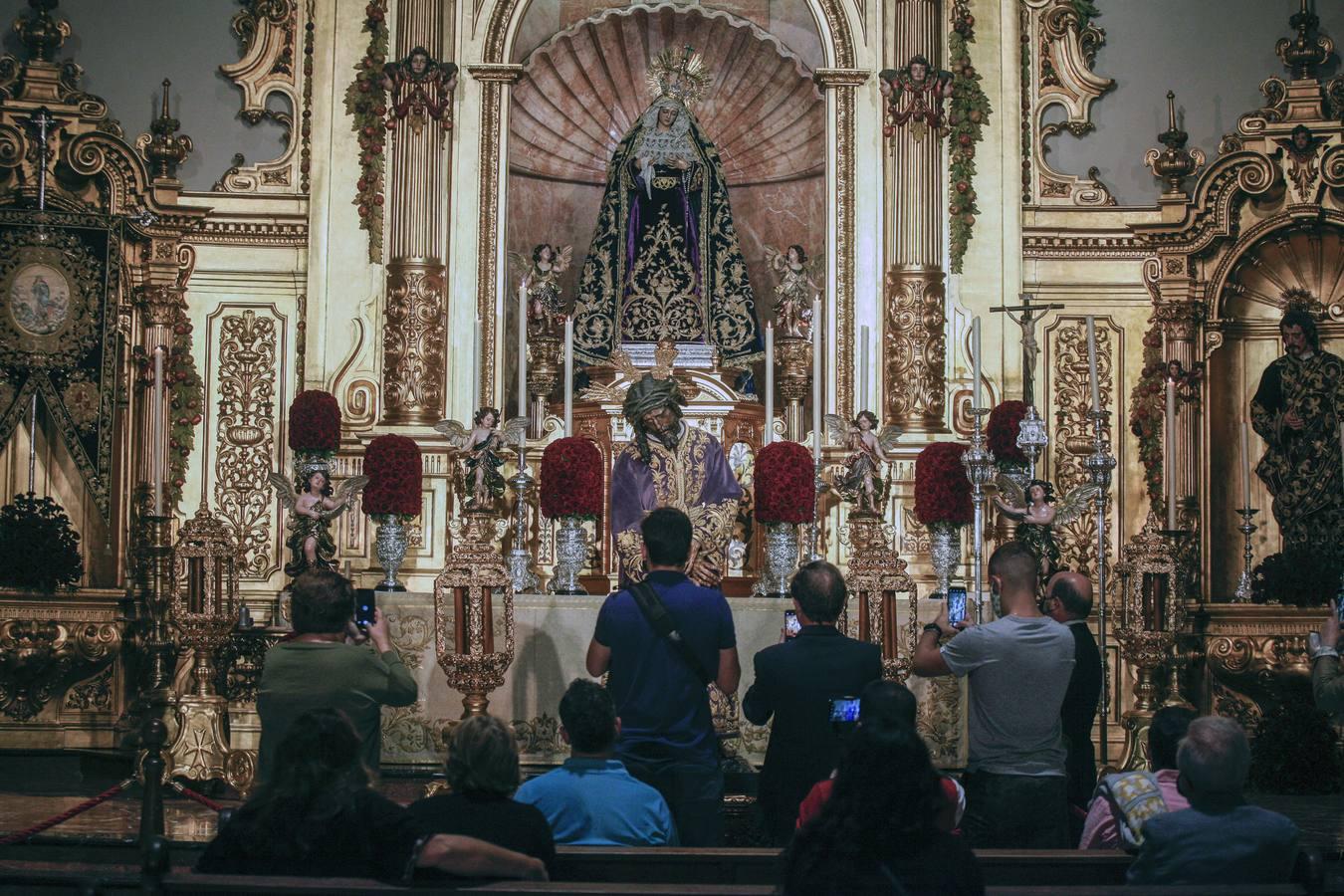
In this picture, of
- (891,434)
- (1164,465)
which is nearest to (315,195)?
(891,434)

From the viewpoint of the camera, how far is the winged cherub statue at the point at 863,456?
978 centimetres

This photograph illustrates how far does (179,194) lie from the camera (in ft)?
39.3

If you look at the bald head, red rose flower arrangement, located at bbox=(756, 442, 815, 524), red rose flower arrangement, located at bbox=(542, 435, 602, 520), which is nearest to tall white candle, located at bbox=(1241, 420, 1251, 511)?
red rose flower arrangement, located at bbox=(756, 442, 815, 524)

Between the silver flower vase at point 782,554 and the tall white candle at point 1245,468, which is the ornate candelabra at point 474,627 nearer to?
the silver flower vase at point 782,554

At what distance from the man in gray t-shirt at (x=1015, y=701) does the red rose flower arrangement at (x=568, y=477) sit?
12.4 ft

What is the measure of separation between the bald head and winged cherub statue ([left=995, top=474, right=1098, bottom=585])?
271 cm

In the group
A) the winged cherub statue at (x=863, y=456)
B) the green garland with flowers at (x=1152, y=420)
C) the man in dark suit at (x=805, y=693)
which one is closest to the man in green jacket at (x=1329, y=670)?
the man in dark suit at (x=805, y=693)

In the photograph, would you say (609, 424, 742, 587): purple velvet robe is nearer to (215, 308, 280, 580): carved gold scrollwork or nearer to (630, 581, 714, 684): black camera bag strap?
(215, 308, 280, 580): carved gold scrollwork

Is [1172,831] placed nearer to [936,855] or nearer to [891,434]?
[936,855]

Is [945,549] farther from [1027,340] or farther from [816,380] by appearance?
[1027,340]

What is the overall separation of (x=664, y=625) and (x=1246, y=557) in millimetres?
6541

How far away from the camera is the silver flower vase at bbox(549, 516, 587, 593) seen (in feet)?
32.0

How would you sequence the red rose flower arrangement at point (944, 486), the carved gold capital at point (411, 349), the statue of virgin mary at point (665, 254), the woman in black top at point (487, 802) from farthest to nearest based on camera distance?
the statue of virgin mary at point (665, 254)
the carved gold capital at point (411, 349)
the red rose flower arrangement at point (944, 486)
the woman in black top at point (487, 802)

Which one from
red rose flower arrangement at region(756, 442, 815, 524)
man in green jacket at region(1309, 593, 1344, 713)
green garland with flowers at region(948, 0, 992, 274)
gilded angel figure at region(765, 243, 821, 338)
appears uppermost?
green garland with flowers at region(948, 0, 992, 274)
